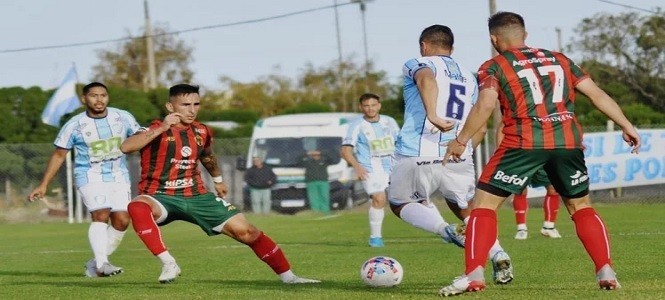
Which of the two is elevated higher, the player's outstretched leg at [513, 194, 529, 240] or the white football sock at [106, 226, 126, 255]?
the white football sock at [106, 226, 126, 255]

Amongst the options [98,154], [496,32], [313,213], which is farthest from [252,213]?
[496,32]

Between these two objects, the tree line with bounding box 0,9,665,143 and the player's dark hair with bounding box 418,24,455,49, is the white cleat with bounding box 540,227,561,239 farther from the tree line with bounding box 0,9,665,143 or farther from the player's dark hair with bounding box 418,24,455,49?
the tree line with bounding box 0,9,665,143

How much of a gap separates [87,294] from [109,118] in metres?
3.13

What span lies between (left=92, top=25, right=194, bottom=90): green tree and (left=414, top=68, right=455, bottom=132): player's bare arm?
194 feet

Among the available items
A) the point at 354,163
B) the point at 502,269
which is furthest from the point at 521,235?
the point at 502,269

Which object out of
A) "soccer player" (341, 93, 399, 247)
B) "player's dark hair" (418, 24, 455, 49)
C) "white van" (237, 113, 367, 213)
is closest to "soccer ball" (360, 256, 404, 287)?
"player's dark hair" (418, 24, 455, 49)

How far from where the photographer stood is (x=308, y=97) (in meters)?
81.1

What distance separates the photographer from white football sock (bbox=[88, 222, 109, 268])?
12250 millimetres

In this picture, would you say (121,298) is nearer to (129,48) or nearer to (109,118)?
(109,118)

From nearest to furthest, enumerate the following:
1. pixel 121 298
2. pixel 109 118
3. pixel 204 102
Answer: pixel 121 298, pixel 109 118, pixel 204 102

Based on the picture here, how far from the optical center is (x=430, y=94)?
9.10 metres

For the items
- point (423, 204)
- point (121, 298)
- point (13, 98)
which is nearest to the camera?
point (121, 298)

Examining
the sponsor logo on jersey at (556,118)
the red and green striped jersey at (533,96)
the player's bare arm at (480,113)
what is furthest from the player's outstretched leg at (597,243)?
the player's bare arm at (480,113)

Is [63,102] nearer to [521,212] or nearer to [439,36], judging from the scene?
[521,212]
